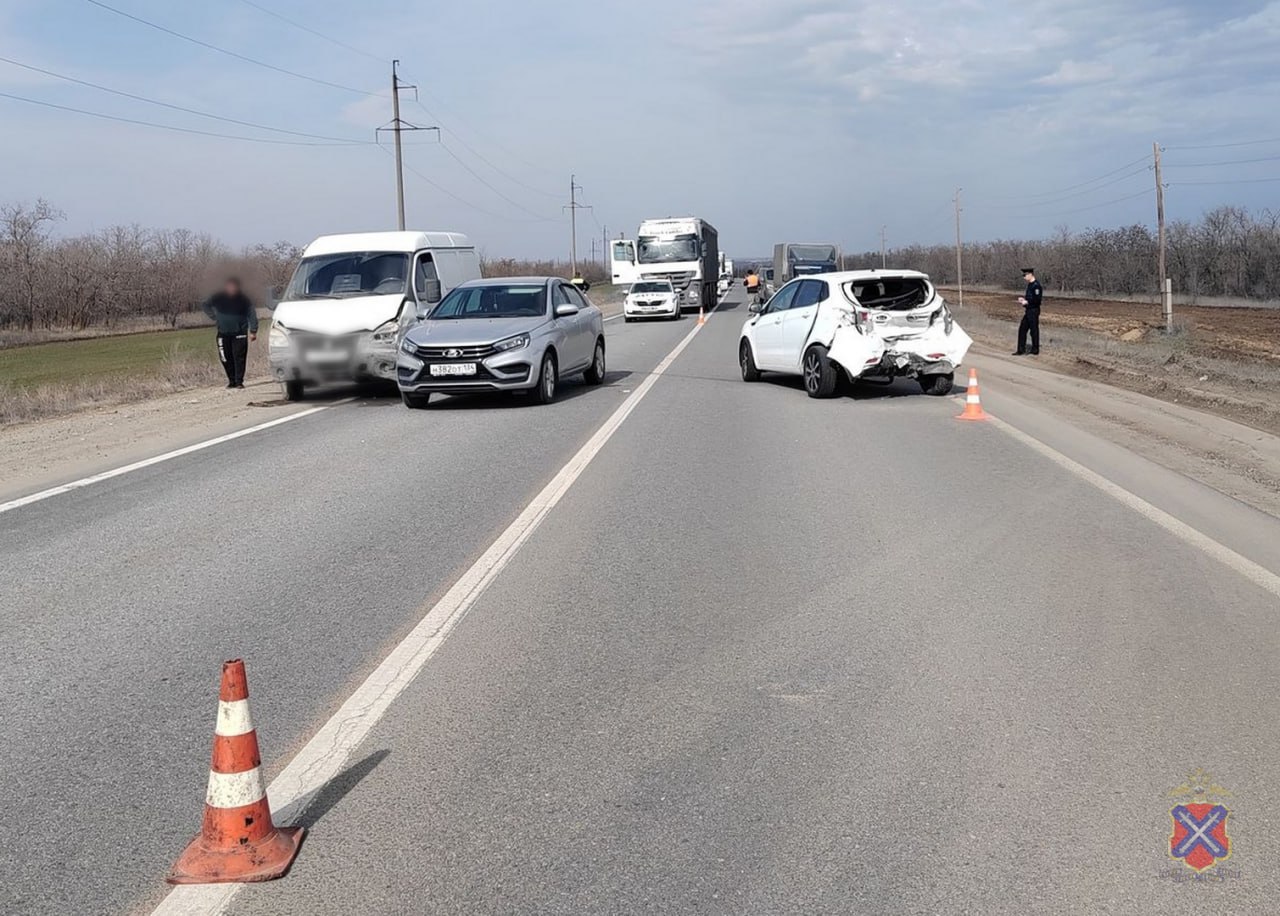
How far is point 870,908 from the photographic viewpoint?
3.38 m

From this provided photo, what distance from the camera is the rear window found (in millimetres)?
16141

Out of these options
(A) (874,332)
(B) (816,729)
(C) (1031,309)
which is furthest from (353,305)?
(C) (1031,309)

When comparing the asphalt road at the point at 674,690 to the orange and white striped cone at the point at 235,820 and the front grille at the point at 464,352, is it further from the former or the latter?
the front grille at the point at 464,352

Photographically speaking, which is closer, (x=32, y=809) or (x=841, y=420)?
(x=32, y=809)

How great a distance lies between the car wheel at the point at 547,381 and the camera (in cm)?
1581

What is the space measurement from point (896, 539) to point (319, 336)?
10.7 metres

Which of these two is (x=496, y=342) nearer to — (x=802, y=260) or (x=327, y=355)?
(x=327, y=355)

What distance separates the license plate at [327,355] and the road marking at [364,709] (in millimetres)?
8536

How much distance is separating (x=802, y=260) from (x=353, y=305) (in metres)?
29.8

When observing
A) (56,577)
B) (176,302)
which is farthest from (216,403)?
(176,302)

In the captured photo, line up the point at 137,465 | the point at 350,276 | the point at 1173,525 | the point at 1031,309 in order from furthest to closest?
the point at 1031,309 → the point at 350,276 → the point at 137,465 → the point at 1173,525

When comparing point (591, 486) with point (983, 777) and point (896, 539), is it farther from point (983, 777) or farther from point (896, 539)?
point (983, 777)

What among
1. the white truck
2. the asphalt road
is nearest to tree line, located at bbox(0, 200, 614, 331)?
the white truck

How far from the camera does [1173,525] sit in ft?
27.1
